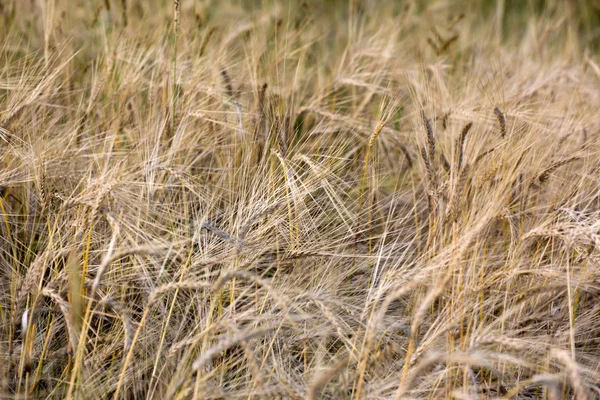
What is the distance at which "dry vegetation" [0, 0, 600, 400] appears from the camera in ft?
4.12

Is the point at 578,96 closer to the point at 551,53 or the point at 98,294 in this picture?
the point at 551,53

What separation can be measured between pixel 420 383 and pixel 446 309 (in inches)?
6.6

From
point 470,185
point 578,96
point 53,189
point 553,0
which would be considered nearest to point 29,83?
point 53,189

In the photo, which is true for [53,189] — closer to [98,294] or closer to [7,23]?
[98,294]

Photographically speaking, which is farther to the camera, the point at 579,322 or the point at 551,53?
the point at 551,53

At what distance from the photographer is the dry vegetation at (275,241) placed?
4.12 feet

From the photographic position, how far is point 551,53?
3.33m

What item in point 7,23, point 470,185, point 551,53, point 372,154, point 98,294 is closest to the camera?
point 98,294

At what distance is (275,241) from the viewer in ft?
5.04

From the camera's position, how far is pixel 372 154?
5.97 ft

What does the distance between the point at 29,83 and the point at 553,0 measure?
3.72 m

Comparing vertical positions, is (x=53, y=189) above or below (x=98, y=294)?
above

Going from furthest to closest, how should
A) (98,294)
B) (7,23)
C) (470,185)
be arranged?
1. (7,23)
2. (470,185)
3. (98,294)

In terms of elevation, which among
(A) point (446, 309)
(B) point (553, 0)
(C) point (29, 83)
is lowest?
(B) point (553, 0)
